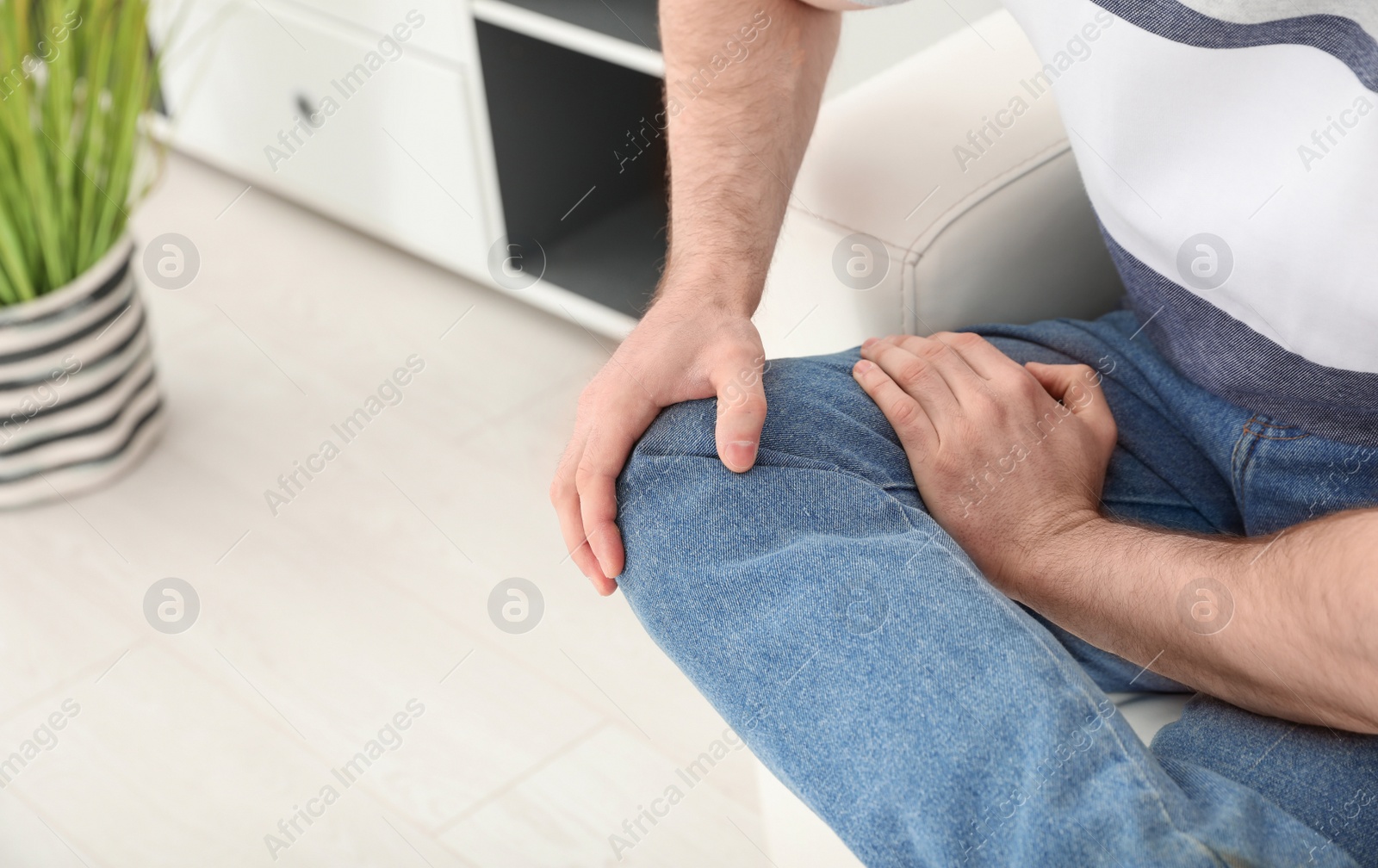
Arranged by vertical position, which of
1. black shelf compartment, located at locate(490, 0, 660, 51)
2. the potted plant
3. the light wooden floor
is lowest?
the light wooden floor

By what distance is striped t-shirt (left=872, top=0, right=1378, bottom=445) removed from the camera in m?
0.61

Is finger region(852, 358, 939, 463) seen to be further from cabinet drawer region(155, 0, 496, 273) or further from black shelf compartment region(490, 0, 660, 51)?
cabinet drawer region(155, 0, 496, 273)

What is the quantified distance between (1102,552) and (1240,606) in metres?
0.09

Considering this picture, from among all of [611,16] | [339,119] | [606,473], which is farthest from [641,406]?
[339,119]

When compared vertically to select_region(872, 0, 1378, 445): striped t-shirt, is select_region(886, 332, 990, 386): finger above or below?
below

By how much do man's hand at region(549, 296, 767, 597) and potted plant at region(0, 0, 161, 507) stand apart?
87 centimetres

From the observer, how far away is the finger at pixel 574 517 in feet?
2.34

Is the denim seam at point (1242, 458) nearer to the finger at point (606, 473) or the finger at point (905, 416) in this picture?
the finger at point (905, 416)

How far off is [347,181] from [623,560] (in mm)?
1350

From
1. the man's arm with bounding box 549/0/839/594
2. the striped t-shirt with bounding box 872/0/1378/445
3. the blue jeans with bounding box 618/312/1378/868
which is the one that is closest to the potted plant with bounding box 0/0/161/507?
the man's arm with bounding box 549/0/839/594

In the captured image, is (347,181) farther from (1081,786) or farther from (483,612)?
(1081,786)

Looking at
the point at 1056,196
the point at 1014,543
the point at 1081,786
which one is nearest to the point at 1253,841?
the point at 1081,786

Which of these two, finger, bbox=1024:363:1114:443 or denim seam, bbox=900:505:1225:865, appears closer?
denim seam, bbox=900:505:1225:865

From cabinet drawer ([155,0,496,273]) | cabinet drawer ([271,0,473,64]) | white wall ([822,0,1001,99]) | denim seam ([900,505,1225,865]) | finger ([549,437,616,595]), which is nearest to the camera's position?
denim seam ([900,505,1225,865])
